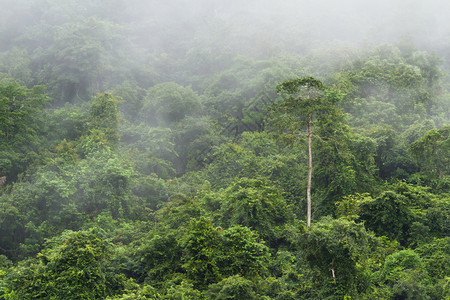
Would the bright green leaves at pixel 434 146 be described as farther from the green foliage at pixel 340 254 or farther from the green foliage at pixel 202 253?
the green foliage at pixel 202 253

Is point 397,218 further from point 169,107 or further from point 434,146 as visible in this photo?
point 169,107

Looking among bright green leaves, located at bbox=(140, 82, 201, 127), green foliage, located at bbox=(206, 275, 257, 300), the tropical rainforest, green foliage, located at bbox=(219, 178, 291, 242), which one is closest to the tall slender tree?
the tropical rainforest

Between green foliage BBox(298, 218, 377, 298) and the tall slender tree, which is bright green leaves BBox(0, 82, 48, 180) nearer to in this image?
the tall slender tree

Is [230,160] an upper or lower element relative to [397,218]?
lower

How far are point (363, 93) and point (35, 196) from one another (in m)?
19.3

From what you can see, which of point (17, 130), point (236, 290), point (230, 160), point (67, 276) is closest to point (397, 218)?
A: point (236, 290)

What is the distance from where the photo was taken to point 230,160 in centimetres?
2184

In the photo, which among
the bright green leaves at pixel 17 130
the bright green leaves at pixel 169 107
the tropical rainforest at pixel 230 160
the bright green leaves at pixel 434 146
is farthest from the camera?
the bright green leaves at pixel 169 107

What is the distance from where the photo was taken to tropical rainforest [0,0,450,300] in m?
9.70

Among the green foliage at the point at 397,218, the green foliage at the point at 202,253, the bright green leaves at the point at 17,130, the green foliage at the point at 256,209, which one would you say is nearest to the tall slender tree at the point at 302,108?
the green foliage at the point at 256,209

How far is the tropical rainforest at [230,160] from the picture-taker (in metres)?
9.70

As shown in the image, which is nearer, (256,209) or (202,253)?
(202,253)

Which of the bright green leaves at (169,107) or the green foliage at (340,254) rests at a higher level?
the green foliage at (340,254)

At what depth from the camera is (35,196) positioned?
17.3 metres
